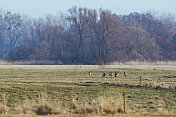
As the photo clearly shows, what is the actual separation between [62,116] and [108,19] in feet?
222

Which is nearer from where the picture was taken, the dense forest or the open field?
the open field

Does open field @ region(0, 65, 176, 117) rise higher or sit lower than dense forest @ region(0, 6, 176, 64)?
lower

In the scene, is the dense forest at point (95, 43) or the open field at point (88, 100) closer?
the open field at point (88, 100)

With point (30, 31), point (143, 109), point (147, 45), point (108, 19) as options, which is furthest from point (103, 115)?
point (30, 31)

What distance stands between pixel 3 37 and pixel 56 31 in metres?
26.1

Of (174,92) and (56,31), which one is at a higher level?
(56,31)

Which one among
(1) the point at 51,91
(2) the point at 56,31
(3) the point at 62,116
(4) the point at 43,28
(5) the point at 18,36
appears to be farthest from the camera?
(5) the point at 18,36

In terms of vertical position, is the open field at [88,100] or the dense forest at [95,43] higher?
the dense forest at [95,43]

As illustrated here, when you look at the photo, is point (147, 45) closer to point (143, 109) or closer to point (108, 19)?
point (108, 19)

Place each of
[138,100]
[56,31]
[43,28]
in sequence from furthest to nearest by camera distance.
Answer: [43,28], [56,31], [138,100]

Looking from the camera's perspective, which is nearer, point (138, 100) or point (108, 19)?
point (138, 100)

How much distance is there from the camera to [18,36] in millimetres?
110375

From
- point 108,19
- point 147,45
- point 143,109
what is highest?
point 108,19

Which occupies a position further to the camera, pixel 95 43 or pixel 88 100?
pixel 95 43
